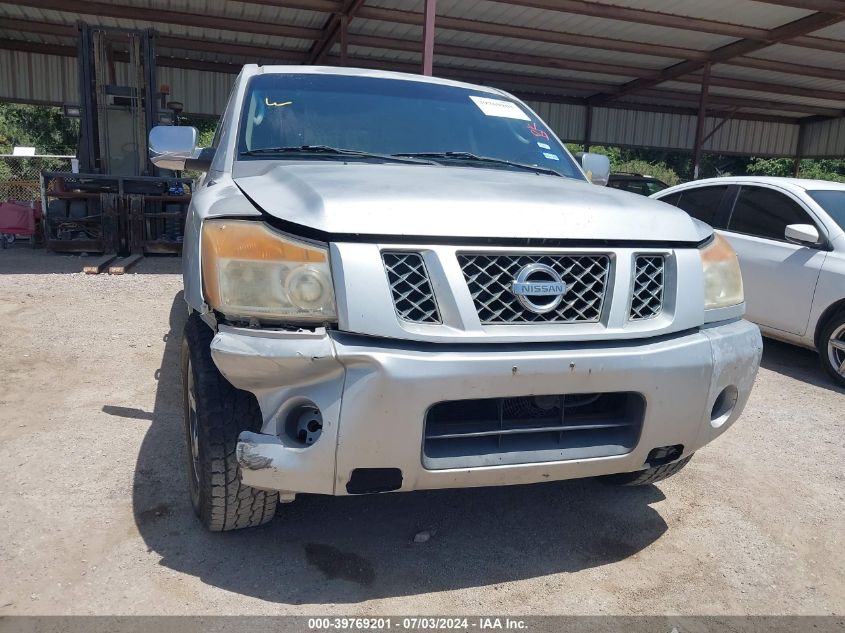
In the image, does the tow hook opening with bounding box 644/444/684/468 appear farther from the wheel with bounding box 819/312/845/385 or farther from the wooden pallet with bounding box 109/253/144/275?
the wooden pallet with bounding box 109/253/144/275

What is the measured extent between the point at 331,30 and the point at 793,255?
31.0ft

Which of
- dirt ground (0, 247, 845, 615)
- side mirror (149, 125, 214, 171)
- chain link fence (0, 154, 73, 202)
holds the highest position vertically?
side mirror (149, 125, 214, 171)

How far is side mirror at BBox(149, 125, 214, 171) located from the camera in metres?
3.16

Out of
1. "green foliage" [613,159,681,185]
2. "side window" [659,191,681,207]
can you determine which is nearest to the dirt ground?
"side window" [659,191,681,207]

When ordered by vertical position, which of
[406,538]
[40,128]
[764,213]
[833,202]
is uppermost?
[40,128]

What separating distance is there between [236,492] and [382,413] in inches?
28.0

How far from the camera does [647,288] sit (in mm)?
2248

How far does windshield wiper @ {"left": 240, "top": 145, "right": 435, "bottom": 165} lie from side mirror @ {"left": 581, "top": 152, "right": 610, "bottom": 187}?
1.13m

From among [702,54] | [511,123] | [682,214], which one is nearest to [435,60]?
[702,54]

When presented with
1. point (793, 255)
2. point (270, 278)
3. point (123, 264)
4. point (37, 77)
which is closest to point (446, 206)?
point (270, 278)

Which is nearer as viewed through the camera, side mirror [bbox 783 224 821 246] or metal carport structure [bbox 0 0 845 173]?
side mirror [bbox 783 224 821 246]

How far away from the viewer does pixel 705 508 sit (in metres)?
2.95

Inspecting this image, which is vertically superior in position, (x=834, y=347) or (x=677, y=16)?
(x=677, y=16)

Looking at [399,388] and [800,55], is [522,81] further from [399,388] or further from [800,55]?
[399,388]
